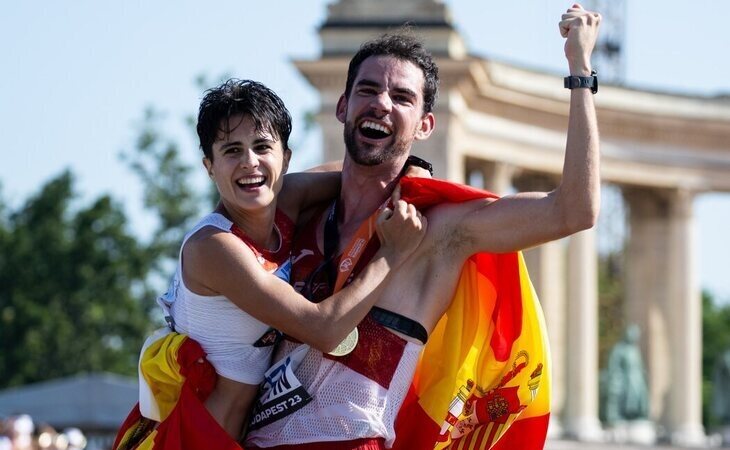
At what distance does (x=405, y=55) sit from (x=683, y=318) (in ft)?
260

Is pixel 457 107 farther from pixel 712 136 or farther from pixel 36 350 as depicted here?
pixel 36 350

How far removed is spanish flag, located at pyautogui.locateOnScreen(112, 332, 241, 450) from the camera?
36.8 ft

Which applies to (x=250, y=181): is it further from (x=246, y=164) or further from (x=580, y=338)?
(x=580, y=338)

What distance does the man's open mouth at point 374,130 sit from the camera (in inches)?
468

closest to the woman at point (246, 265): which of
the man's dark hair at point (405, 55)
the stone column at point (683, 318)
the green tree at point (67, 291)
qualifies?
the man's dark hair at point (405, 55)

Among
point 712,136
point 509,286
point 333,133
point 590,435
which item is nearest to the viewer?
point 509,286

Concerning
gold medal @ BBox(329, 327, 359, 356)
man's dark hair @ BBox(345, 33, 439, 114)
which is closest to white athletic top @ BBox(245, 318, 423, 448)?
gold medal @ BBox(329, 327, 359, 356)

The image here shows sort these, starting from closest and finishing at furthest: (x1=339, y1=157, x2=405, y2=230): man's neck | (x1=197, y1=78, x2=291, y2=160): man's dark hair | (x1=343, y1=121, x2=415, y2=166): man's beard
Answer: (x1=197, y1=78, x2=291, y2=160): man's dark hair
(x1=343, y1=121, x2=415, y2=166): man's beard
(x1=339, y1=157, x2=405, y2=230): man's neck

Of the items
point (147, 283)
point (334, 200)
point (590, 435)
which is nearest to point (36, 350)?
point (147, 283)

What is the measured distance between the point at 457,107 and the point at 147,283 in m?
40.0

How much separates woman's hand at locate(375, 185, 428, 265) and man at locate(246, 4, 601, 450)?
16 centimetres

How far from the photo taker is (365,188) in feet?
40.5

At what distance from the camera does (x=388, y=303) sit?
38.4 feet

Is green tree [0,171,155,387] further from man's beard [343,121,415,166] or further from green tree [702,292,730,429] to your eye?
man's beard [343,121,415,166]
